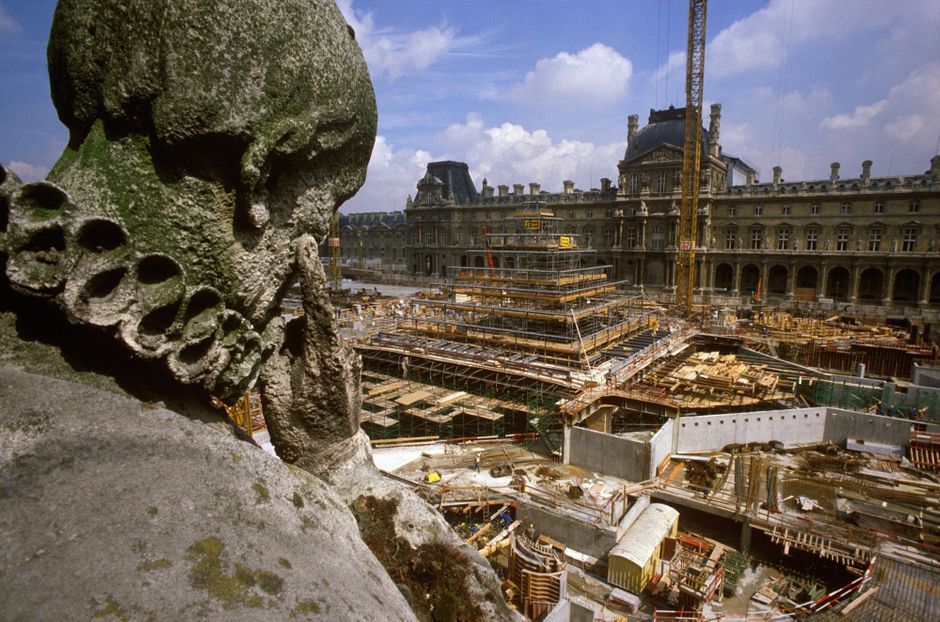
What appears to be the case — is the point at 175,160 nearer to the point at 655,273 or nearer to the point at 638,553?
the point at 638,553

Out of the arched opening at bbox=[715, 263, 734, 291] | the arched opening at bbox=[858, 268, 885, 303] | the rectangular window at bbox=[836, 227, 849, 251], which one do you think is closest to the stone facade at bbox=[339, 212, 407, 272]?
the arched opening at bbox=[715, 263, 734, 291]

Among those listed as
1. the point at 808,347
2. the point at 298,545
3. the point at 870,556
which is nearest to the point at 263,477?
the point at 298,545

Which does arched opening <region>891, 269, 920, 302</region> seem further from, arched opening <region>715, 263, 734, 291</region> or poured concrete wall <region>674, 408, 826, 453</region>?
poured concrete wall <region>674, 408, 826, 453</region>

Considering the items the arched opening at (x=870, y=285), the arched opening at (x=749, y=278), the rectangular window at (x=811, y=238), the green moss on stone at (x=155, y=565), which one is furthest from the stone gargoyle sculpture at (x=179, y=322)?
the arched opening at (x=870, y=285)

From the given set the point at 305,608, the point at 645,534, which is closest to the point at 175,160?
the point at 305,608

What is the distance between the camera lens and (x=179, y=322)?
10.2 ft

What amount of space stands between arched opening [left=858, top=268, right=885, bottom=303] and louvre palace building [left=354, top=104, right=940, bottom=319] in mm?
89

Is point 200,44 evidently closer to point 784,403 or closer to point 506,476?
point 506,476

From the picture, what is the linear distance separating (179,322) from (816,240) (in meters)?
53.1

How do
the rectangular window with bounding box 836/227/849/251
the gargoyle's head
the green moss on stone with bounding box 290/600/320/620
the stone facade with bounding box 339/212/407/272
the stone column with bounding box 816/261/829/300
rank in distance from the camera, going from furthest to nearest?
the stone facade with bounding box 339/212/407/272 → the stone column with bounding box 816/261/829/300 → the rectangular window with bounding box 836/227/849/251 → the gargoyle's head → the green moss on stone with bounding box 290/600/320/620

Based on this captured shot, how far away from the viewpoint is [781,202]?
1829 inches

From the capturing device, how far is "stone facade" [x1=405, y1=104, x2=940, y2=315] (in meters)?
41.9

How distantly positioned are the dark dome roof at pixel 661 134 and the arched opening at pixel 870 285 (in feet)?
56.6

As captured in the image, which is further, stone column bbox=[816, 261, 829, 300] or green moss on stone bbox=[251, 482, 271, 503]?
stone column bbox=[816, 261, 829, 300]
